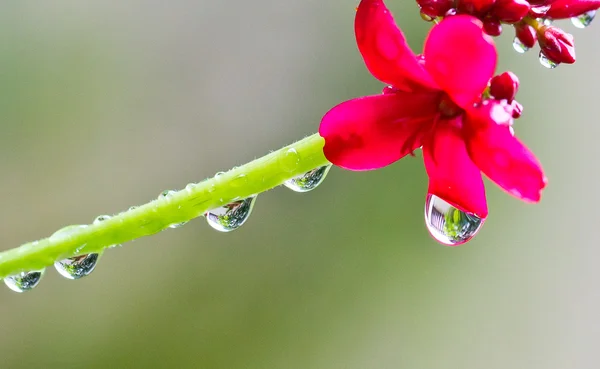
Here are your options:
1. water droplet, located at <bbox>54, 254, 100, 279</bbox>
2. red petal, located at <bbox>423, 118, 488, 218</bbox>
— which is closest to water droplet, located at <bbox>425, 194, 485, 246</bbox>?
red petal, located at <bbox>423, 118, 488, 218</bbox>

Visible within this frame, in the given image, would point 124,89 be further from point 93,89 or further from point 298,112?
point 298,112

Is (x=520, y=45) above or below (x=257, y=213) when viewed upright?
above

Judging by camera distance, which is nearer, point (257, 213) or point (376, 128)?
point (376, 128)

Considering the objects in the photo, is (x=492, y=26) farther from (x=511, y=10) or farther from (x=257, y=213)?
(x=257, y=213)

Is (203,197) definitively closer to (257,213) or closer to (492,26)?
(492,26)

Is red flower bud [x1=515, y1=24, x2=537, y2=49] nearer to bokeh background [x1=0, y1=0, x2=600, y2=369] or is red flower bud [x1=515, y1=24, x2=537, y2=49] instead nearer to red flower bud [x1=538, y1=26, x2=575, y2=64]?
red flower bud [x1=538, y1=26, x2=575, y2=64]

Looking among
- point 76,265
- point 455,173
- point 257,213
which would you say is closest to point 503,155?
point 455,173

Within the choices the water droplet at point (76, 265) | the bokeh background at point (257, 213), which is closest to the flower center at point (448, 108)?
the water droplet at point (76, 265)
